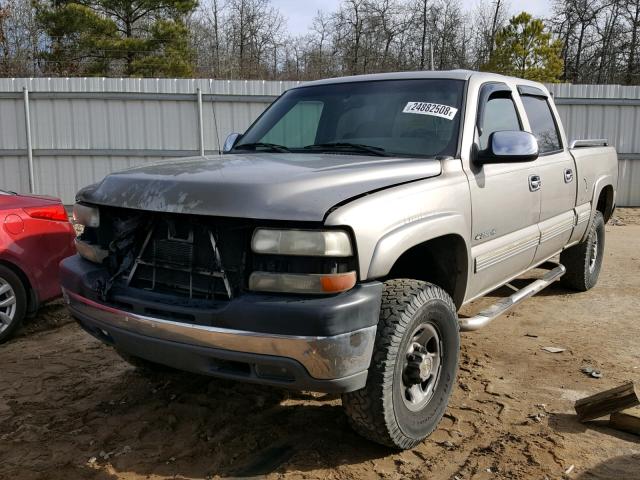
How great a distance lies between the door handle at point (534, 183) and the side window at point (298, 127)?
1.54 meters

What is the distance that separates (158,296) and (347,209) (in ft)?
3.21

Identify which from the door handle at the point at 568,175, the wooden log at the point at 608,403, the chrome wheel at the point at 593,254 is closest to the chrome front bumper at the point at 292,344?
the wooden log at the point at 608,403

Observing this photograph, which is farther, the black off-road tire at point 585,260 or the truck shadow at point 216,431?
the black off-road tire at point 585,260

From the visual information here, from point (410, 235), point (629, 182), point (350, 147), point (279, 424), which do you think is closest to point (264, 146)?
point (350, 147)

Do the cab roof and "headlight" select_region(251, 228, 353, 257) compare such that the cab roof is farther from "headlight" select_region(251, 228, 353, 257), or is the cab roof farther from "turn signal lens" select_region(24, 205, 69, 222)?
"turn signal lens" select_region(24, 205, 69, 222)

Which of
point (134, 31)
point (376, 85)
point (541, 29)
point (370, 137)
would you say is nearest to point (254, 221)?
point (370, 137)

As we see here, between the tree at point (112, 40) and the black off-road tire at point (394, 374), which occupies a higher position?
the tree at point (112, 40)

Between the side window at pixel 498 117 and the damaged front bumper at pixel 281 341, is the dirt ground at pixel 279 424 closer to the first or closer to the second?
the damaged front bumper at pixel 281 341

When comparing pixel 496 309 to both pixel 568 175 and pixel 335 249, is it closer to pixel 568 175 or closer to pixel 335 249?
pixel 568 175

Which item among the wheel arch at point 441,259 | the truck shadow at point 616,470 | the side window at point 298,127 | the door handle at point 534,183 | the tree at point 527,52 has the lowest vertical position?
the truck shadow at point 616,470

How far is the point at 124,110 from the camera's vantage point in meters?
12.1

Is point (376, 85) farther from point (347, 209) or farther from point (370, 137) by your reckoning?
point (347, 209)

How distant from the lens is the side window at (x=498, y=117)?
12.2ft

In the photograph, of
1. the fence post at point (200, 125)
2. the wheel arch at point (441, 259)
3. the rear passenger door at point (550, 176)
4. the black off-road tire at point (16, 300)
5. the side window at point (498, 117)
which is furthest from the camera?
the fence post at point (200, 125)
